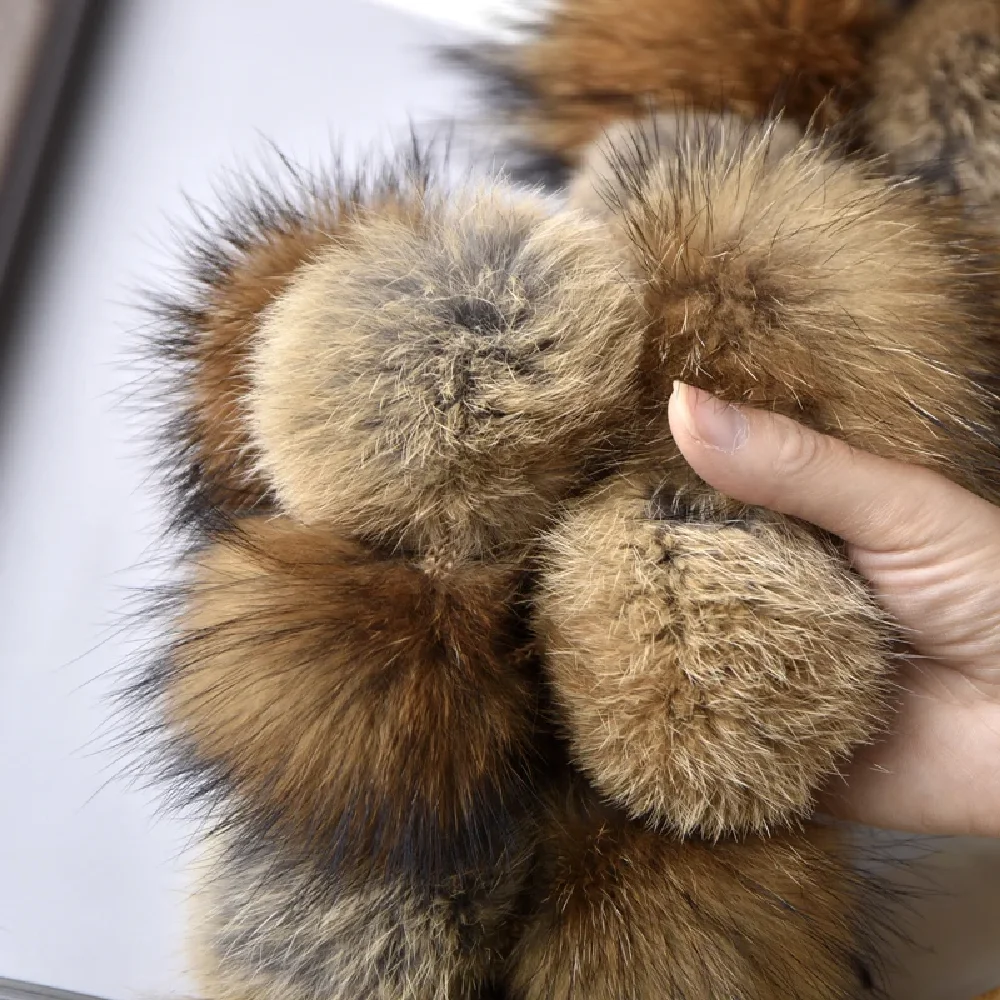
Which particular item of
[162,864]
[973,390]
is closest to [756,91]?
[973,390]

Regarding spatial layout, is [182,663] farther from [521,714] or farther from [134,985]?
[134,985]

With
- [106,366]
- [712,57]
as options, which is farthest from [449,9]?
[106,366]

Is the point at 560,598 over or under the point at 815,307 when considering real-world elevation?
under

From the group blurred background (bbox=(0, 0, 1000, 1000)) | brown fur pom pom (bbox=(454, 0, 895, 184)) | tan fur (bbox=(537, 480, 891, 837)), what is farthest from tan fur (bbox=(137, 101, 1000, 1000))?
blurred background (bbox=(0, 0, 1000, 1000))

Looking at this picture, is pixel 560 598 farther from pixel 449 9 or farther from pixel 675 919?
pixel 449 9

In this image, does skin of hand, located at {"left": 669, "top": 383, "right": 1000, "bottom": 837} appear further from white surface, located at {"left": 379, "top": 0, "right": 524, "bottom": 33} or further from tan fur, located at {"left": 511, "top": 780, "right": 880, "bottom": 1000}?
white surface, located at {"left": 379, "top": 0, "right": 524, "bottom": 33}

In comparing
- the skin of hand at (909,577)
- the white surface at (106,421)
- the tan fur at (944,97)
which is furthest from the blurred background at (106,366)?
the tan fur at (944,97)
